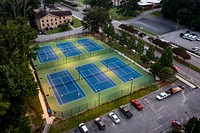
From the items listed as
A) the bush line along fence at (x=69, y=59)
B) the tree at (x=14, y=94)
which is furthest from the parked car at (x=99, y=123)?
the bush line along fence at (x=69, y=59)

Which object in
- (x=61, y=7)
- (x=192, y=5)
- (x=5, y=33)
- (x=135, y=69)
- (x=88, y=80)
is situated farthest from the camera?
(x=61, y=7)

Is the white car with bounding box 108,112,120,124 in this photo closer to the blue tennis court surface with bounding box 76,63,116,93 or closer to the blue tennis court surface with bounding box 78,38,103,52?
the blue tennis court surface with bounding box 76,63,116,93

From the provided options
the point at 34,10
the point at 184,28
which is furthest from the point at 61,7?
the point at 184,28

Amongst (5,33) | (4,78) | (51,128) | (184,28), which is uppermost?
(5,33)

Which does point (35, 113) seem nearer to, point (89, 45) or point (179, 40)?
point (89, 45)

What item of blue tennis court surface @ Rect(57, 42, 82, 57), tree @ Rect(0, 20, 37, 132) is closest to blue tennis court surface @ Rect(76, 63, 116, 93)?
blue tennis court surface @ Rect(57, 42, 82, 57)

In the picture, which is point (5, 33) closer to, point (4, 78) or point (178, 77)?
point (4, 78)

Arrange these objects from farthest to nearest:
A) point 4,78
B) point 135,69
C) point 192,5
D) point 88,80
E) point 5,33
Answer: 1. point 192,5
2. point 135,69
3. point 88,80
4. point 5,33
5. point 4,78
